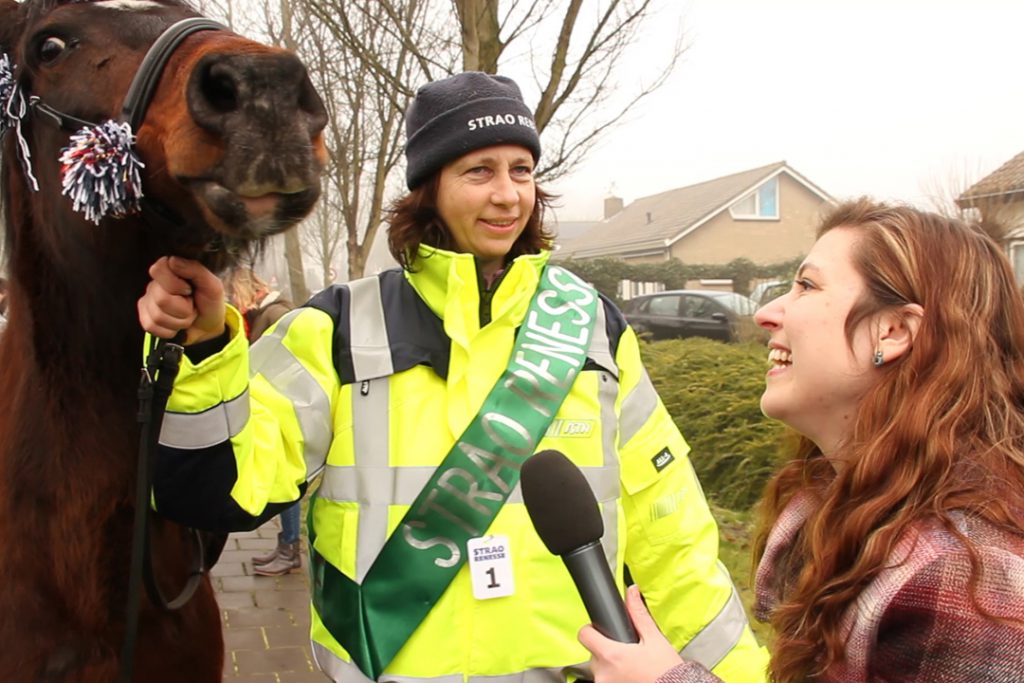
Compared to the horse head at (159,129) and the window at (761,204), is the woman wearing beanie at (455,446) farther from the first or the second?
the window at (761,204)

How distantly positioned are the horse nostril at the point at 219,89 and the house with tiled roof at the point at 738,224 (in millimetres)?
31110

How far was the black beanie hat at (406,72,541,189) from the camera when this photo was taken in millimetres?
2234

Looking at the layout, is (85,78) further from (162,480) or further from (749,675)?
(749,675)

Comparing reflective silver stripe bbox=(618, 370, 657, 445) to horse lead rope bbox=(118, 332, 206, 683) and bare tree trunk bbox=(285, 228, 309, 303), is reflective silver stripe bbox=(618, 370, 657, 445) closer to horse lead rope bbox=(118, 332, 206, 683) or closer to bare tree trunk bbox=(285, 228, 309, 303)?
→ horse lead rope bbox=(118, 332, 206, 683)

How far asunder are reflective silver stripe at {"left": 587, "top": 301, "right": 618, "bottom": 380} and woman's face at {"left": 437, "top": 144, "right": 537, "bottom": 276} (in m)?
0.30

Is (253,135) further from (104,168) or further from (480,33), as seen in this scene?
(480,33)

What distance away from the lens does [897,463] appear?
54.4 inches

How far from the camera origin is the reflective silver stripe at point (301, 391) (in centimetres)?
198

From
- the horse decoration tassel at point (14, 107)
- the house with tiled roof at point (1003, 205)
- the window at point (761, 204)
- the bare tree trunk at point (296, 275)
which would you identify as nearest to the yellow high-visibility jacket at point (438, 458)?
the horse decoration tassel at point (14, 107)

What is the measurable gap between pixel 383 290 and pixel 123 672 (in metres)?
1.02

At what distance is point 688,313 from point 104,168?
60.0ft

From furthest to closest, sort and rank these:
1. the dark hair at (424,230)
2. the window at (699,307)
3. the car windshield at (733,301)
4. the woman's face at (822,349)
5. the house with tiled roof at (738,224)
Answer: the house with tiled roof at (738,224) → the window at (699,307) → the car windshield at (733,301) → the dark hair at (424,230) → the woman's face at (822,349)

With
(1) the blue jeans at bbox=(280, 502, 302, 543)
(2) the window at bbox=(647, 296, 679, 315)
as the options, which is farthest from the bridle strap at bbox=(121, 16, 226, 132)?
(2) the window at bbox=(647, 296, 679, 315)

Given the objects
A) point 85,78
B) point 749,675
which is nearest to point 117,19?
point 85,78
